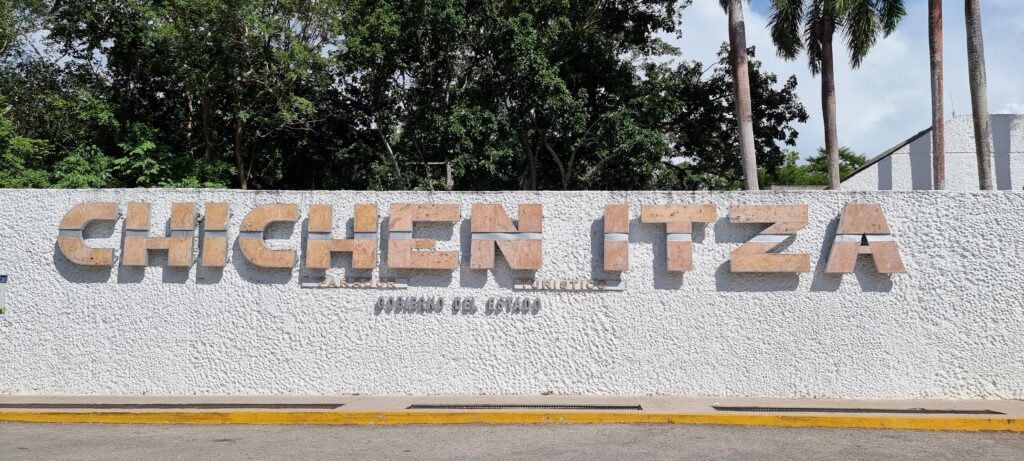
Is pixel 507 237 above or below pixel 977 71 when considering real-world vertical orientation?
below

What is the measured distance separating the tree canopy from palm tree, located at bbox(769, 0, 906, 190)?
277 cm

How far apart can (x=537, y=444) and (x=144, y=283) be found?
5.44m

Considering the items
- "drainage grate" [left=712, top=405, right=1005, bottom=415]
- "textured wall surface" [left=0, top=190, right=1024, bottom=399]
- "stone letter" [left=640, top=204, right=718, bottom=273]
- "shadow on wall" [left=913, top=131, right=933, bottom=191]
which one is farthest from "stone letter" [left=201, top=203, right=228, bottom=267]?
"shadow on wall" [left=913, top=131, right=933, bottom=191]

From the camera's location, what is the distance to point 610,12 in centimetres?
2111

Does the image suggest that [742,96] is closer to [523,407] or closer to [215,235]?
[523,407]

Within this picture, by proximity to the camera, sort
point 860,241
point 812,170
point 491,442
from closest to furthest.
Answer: point 491,442, point 860,241, point 812,170

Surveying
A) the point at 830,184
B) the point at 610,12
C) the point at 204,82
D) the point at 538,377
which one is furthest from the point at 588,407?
the point at 610,12

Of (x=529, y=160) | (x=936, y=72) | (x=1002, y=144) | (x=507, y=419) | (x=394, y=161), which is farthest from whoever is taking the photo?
(x=529, y=160)

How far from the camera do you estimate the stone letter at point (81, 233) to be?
9367 millimetres

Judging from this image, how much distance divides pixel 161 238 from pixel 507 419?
15.4 feet

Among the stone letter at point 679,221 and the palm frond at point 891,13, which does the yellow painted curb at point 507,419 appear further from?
the palm frond at point 891,13

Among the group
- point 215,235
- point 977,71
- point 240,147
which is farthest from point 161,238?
point 977,71

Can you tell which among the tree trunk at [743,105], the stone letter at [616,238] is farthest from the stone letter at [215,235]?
the tree trunk at [743,105]

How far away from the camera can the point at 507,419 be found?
26.3ft
